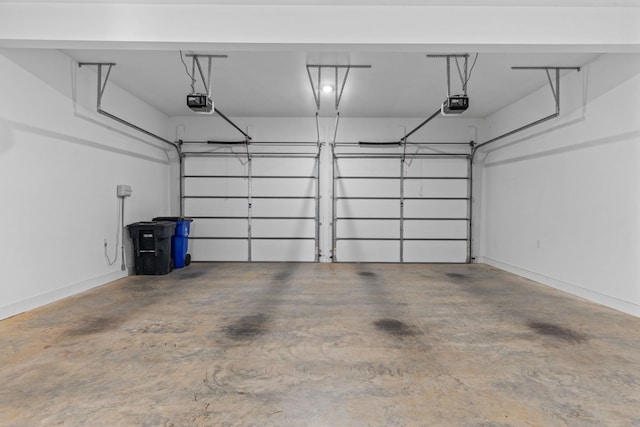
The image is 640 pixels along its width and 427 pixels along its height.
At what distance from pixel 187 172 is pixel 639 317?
7.65 metres

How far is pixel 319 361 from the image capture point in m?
2.56

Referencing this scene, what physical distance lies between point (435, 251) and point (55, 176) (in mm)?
6774

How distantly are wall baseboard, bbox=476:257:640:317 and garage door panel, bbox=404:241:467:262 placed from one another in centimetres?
89

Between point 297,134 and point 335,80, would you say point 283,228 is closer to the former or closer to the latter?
point 297,134

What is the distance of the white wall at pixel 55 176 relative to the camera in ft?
11.6

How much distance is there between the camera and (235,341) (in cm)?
294

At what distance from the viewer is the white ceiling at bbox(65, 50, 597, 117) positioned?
4301 millimetres

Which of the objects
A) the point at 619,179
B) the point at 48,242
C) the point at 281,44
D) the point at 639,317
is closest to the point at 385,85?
the point at 281,44

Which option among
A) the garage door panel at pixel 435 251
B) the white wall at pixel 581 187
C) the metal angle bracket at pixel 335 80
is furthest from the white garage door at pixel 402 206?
the metal angle bracket at pixel 335 80

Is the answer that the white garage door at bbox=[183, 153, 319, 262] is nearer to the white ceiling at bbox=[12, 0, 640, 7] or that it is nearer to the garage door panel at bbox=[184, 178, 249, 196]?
the garage door panel at bbox=[184, 178, 249, 196]

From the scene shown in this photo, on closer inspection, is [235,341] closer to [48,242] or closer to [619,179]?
[48,242]

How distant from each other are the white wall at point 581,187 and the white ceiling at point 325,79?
0.42m

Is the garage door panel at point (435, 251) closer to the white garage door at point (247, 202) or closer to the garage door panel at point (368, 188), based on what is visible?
the garage door panel at point (368, 188)

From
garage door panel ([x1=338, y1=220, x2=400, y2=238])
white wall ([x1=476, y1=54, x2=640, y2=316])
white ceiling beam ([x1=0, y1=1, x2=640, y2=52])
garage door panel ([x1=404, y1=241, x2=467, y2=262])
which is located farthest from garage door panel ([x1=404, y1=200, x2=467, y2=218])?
white ceiling beam ([x1=0, y1=1, x2=640, y2=52])
